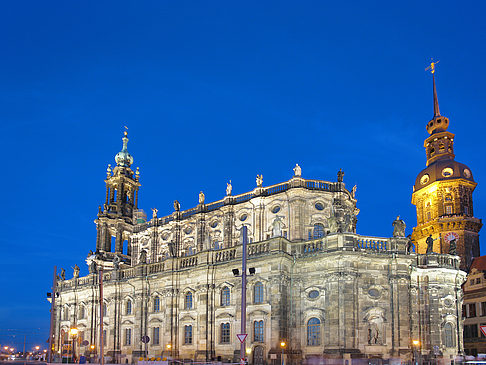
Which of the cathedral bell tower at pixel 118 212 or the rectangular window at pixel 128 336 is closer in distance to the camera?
the rectangular window at pixel 128 336

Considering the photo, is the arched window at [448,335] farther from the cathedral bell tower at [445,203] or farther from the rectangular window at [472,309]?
the cathedral bell tower at [445,203]

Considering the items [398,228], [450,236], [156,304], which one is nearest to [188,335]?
[156,304]

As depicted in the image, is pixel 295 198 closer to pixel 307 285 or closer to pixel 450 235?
pixel 307 285

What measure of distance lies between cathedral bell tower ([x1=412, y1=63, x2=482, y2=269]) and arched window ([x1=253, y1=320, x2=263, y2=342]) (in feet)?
139

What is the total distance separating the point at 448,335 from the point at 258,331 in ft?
55.5

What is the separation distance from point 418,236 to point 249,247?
45.2m

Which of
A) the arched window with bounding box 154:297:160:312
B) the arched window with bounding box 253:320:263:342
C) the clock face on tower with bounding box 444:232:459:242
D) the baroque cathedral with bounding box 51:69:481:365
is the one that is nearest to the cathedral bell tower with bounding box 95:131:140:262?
the baroque cathedral with bounding box 51:69:481:365

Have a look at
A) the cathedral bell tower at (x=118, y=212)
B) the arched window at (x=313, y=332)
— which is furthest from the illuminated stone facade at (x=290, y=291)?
the cathedral bell tower at (x=118, y=212)

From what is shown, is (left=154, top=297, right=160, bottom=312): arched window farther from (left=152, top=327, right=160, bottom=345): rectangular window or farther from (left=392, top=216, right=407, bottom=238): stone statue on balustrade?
(left=392, top=216, right=407, bottom=238): stone statue on balustrade

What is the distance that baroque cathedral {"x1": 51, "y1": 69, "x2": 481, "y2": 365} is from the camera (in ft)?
135

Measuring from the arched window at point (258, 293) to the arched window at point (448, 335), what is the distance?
16527 mm

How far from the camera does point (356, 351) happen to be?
39.3m

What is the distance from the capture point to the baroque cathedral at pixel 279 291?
135 feet

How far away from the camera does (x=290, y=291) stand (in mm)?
43406
